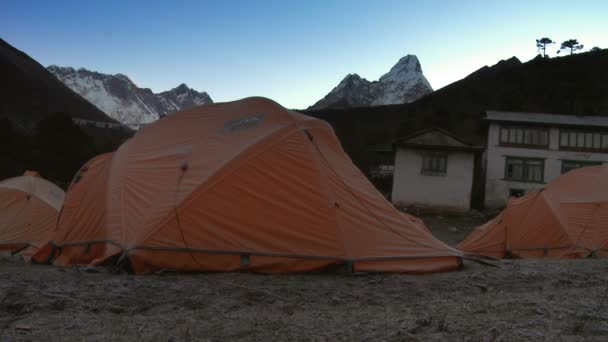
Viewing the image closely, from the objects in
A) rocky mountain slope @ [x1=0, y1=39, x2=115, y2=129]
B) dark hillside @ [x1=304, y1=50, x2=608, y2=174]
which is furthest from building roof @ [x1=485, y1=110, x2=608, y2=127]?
rocky mountain slope @ [x1=0, y1=39, x2=115, y2=129]

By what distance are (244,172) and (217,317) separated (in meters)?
2.55

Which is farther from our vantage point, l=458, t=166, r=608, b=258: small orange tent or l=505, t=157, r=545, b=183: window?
l=505, t=157, r=545, b=183: window

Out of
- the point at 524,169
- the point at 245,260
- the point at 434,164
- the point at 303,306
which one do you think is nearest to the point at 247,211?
the point at 245,260

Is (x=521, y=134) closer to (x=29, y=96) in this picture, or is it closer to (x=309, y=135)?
(x=309, y=135)

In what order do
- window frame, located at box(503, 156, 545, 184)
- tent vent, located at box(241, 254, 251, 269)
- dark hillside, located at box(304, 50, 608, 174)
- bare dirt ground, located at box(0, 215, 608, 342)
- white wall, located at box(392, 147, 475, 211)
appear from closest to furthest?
bare dirt ground, located at box(0, 215, 608, 342) < tent vent, located at box(241, 254, 251, 269) < white wall, located at box(392, 147, 475, 211) < window frame, located at box(503, 156, 545, 184) < dark hillside, located at box(304, 50, 608, 174)

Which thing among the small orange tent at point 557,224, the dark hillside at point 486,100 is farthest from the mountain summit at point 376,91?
the small orange tent at point 557,224

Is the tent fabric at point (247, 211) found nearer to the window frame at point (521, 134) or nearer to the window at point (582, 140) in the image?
the window frame at point (521, 134)

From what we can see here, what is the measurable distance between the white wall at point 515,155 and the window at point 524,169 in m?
0.28

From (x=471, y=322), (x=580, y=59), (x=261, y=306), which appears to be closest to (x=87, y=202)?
(x=261, y=306)

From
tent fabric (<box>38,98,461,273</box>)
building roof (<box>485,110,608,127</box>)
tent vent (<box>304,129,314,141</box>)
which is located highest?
building roof (<box>485,110,608,127</box>)

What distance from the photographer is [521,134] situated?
33344 mm

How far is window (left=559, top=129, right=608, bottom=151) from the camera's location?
3294cm

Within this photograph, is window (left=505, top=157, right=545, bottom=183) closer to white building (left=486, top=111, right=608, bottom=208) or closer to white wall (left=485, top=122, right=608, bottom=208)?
white building (left=486, top=111, right=608, bottom=208)

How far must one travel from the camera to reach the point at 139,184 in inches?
256
